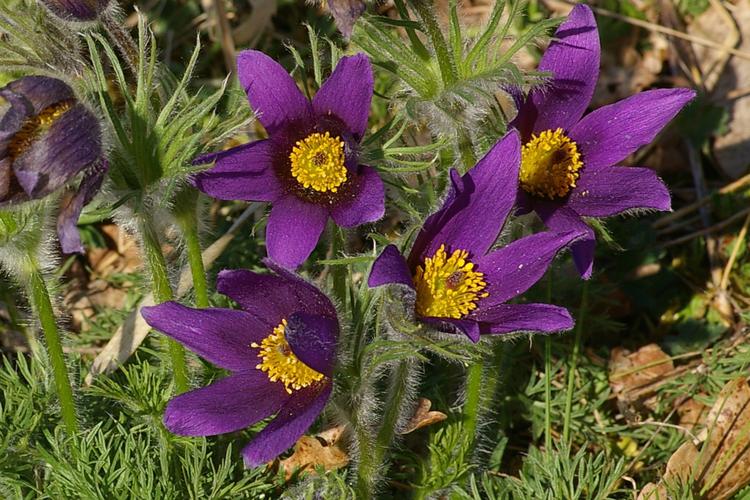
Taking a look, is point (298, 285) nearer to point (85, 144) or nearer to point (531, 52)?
point (85, 144)

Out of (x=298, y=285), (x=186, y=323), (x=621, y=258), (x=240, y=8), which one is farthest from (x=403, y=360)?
(x=240, y=8)

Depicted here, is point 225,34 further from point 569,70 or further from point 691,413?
point 691,413

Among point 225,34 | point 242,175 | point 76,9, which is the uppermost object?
point 76,9

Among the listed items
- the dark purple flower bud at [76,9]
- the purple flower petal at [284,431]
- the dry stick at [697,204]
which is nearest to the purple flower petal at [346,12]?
the dark purple flower bud at [76,9]

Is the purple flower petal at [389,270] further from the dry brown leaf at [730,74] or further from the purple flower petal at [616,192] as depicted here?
the dry brown leaf at [730,74]

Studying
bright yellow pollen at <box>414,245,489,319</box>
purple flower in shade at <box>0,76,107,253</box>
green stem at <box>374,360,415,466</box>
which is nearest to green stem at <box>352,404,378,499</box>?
green stem at <box>374,360,415,466</box>

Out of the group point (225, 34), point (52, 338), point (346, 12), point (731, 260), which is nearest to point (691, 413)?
point (731, 260)
